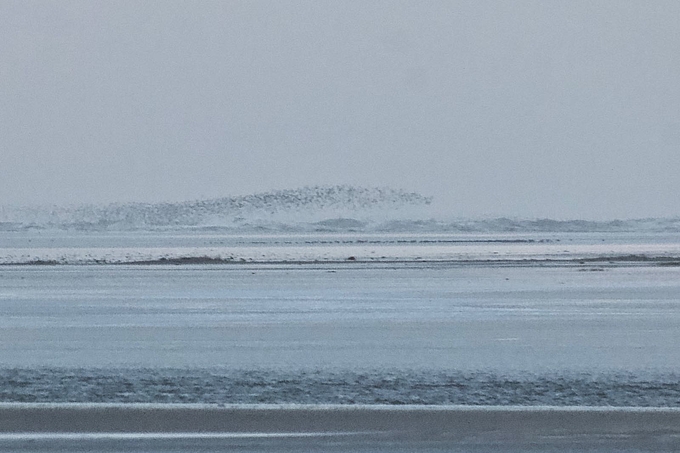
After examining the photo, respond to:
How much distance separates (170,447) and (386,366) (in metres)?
5.78

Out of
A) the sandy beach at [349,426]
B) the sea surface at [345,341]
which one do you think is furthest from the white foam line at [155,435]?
the sea surface at [345,341]

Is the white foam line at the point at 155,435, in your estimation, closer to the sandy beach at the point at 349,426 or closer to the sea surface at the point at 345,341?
the sandy beach at the point at 349,426

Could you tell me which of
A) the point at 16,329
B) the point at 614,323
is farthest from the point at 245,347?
the point at 614,323

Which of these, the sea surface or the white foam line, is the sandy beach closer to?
the white foam line

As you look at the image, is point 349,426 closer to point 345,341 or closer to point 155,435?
point 155,435

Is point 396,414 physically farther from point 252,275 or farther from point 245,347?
point 252,275

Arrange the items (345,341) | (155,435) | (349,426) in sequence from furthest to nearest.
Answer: (345,341) < (349,426) < (155,435)

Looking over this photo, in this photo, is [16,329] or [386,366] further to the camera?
[16,329]

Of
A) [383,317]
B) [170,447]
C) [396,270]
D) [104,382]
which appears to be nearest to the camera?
[170,447]

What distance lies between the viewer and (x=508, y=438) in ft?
19.2

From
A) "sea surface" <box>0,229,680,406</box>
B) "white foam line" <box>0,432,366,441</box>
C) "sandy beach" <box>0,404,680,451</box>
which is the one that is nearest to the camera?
"sandy beach" <box>0,404,680,451</box>

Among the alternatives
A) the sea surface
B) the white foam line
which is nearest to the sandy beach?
the white foam line

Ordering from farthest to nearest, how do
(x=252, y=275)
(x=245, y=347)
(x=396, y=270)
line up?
1. (x=396, y=270)
2. (x=252, y=275)
3. (x=245, y=347)

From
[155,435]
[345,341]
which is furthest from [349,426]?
[345,341]
